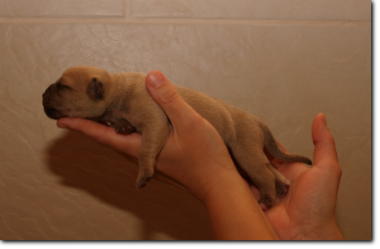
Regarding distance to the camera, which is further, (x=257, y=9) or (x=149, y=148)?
(x=257, y=9)

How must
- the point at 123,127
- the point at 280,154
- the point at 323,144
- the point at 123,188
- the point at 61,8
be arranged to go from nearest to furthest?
the point at 123,127 → the point at 323,144 → the point at 280,154 → the point at 61,8 → the point at 123,188

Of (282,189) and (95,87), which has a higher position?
(95,87)

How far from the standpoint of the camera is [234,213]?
1.67 metres

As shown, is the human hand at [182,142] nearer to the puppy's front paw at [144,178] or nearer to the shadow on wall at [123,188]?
the puppy's front paw at [144,178]

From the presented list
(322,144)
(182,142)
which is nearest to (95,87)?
(182,142)

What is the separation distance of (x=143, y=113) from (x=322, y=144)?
1299 millimetres

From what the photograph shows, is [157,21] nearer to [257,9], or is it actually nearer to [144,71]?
[144,71]

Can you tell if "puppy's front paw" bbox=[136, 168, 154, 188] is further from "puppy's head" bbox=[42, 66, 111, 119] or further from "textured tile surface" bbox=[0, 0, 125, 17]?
"textured tile surface" bbox=[0, 0, 125, 17]

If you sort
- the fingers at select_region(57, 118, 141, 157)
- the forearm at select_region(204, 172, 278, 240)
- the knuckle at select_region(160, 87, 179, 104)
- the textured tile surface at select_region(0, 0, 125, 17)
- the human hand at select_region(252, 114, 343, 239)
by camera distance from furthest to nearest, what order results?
the textured tile surface at select_region(0, 0, 125, 17) < the human hand at select_region(252, 114, 343, 239) < the fingers at select_region(57, 118, 141, 157) < the knuckle at select_region(160, 87, 179, 104) < the forearm at select_region(204, 172, 278, 240)

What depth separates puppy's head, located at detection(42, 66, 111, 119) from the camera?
5.73 ft

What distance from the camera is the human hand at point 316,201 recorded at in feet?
6.51

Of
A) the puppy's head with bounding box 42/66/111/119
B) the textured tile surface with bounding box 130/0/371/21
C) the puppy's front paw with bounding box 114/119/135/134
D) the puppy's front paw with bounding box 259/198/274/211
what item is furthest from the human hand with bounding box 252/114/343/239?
the puppy's head with bounding box 42/66/111/119

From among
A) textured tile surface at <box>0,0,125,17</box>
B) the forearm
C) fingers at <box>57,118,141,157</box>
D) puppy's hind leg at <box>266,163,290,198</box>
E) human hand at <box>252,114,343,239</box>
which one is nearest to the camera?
the forearm

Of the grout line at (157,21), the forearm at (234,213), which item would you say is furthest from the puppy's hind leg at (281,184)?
the grout line at (157,21)
